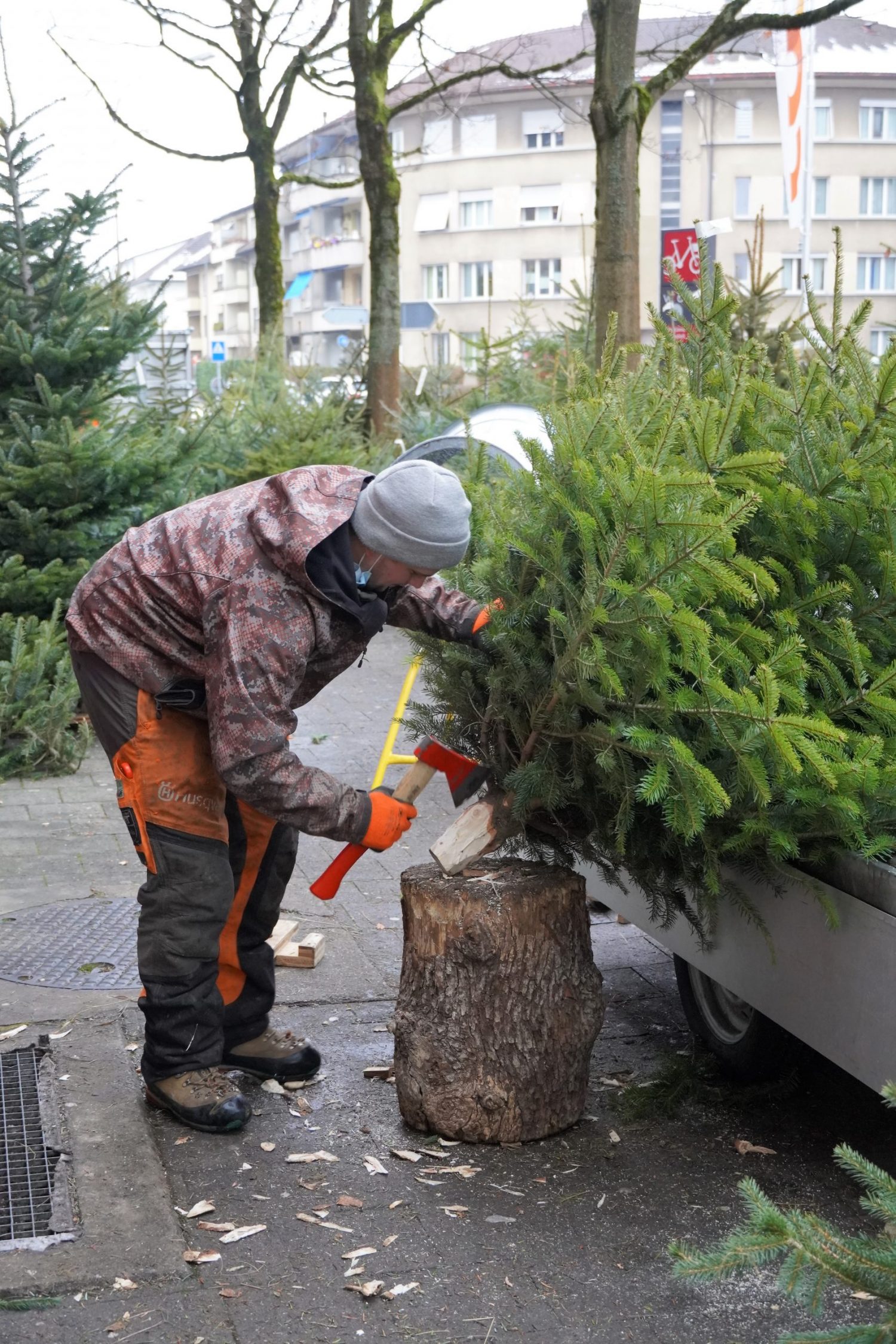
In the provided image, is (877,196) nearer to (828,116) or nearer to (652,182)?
(828,116)

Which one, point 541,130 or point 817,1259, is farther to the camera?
point 541,130

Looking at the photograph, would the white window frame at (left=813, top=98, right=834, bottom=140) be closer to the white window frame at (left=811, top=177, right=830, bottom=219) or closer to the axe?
the white window frame at (left=811, top=177, right=830, bottom=219)

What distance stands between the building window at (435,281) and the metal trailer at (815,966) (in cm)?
5829

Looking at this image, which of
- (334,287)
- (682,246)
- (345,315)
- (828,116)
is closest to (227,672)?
(682,246)

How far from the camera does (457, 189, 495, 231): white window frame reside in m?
58.9

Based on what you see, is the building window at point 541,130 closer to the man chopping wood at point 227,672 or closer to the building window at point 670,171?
the building window at point 670,171

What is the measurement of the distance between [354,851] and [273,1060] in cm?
71

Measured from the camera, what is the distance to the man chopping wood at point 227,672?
3307 millimetres

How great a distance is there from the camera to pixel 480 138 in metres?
58.7

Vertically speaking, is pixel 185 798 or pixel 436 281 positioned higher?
pixel 436 281

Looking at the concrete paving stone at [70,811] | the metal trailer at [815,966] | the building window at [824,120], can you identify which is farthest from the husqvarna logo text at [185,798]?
the building window at [824,120]


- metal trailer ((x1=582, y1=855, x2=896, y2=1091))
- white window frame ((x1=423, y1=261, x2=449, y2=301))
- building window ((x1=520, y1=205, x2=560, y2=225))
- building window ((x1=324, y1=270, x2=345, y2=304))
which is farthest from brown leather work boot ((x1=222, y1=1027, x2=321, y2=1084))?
building window ((x1=324, y1=270, x2=345, y2=304))

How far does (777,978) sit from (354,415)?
12261 mm

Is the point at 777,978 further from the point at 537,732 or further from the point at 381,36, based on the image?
the point at 381,36
